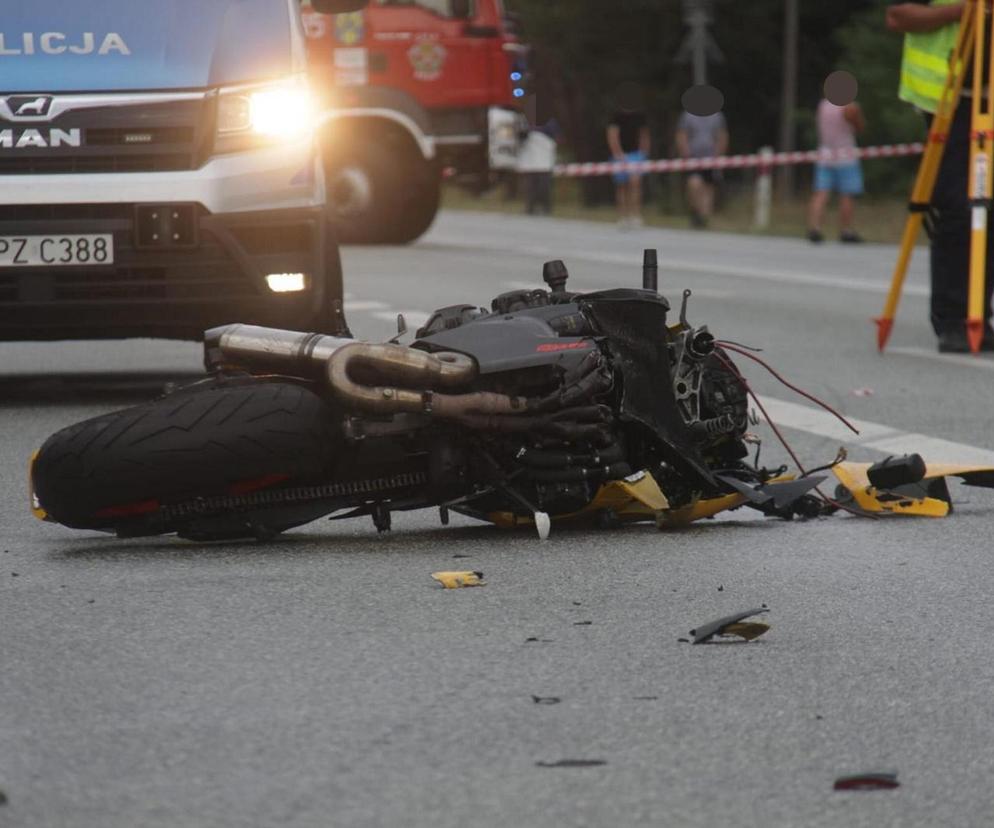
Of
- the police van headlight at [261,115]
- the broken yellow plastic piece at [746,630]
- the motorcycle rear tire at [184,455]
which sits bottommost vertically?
the broken yellow plastic piece at [746,630]

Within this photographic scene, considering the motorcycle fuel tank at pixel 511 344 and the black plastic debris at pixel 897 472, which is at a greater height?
the motorcycle fuel tank at pixel 511 344

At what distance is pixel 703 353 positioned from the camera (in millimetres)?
6199

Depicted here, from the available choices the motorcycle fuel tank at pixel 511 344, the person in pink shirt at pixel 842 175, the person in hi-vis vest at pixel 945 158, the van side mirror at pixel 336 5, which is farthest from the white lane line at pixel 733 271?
the motorcycle fuel tank at pixel 511 344

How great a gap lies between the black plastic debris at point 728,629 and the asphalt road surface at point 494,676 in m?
0.03

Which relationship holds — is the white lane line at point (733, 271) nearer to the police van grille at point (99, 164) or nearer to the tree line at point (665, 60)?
the police van grille at point (99, 164)

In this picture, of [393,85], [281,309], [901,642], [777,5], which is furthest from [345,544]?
[777,5]

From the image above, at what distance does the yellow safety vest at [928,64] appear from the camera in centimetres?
1169

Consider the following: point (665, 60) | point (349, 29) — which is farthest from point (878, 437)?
point (665, 60)

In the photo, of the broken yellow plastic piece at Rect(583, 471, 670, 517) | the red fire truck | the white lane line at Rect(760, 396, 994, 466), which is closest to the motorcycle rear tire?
the broken yellow plastic piece at Rect(583, 471, 670, 517)

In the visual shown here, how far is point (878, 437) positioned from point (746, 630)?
3.72m

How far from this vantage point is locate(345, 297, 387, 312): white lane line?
1490 centimetres

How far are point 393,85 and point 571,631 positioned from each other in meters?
18.0

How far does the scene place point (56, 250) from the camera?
8.77 m

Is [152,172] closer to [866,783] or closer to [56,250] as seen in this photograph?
[56,250]
